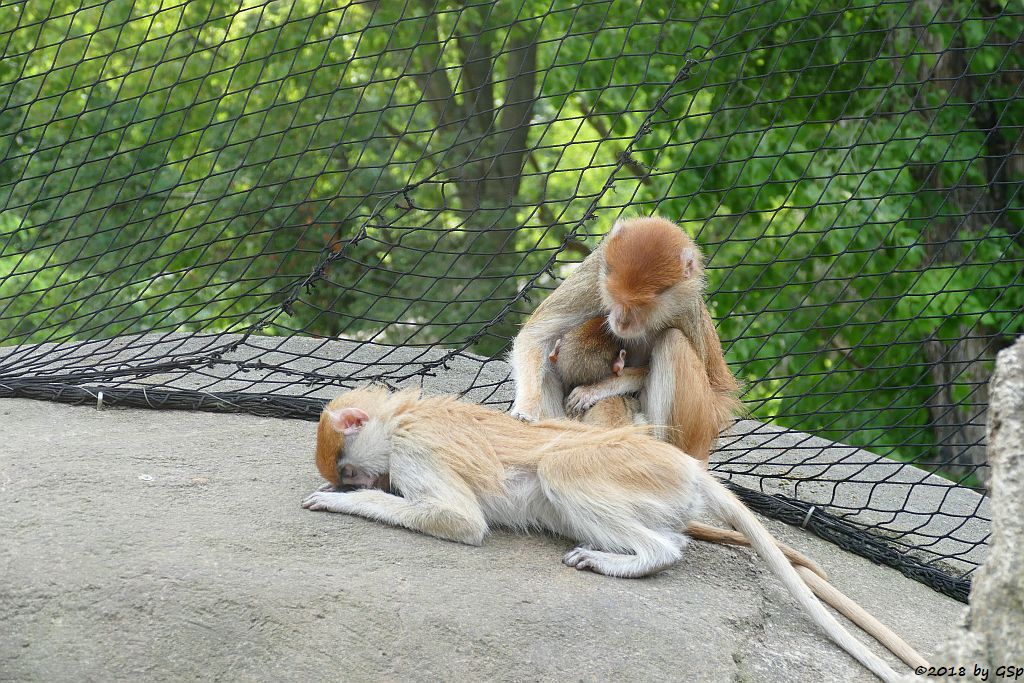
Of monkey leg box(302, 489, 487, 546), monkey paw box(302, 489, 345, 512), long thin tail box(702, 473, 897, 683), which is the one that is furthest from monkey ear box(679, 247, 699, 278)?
monkey paw box(302, 489, 345, 512)

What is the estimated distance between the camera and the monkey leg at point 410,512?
303 cm

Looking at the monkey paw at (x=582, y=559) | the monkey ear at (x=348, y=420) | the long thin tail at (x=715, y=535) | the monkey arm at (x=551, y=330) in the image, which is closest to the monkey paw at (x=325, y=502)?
the monkey ear at (x=348, y=420)

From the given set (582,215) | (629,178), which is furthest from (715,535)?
(582,215)

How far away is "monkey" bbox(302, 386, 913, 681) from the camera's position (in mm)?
3006

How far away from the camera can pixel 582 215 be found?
762 cm

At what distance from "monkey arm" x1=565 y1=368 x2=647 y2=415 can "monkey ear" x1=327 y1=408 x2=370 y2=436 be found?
848 millimetres

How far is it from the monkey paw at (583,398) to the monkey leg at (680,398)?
0.18m

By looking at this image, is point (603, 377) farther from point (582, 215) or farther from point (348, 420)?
point (582, 215)

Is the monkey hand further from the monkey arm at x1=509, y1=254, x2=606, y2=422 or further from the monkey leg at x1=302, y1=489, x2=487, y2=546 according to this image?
the monkey leg at x1=302, y1=489, x2=487, y2=546

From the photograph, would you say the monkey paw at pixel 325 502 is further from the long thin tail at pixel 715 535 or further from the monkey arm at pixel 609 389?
the long thin tail at pixel 715 535

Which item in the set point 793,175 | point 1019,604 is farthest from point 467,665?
point 793,175

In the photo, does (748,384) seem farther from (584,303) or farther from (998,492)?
(998,492)

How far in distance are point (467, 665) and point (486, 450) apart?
722 millimetres

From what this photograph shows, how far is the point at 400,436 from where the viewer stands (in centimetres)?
317
